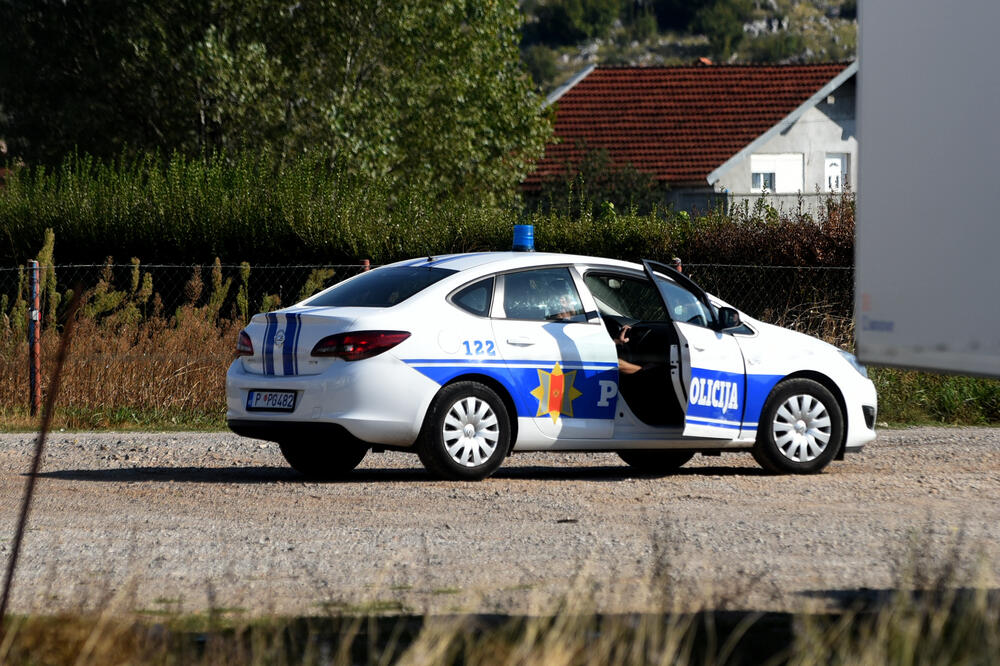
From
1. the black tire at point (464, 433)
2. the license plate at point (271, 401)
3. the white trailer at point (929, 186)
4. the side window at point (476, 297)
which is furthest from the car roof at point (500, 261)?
the white trailer at point (929, 186)

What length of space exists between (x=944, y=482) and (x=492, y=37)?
28.0 metres

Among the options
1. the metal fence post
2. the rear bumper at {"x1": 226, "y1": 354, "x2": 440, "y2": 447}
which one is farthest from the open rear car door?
the metal fence post

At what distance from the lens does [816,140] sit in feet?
137

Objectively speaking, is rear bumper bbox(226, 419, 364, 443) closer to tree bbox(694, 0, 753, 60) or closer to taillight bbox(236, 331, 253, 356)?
taillight bbox(236, 331, 253, 356)

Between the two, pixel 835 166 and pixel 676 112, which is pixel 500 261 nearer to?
pixel 676 112

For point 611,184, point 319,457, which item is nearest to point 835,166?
point 611,184

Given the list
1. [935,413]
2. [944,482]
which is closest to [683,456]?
[944,482]

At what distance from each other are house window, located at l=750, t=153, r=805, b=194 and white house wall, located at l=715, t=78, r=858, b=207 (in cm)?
15

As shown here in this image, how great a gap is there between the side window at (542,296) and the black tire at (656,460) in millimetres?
1520

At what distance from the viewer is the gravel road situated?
239 inches

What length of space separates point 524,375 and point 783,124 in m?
31.0

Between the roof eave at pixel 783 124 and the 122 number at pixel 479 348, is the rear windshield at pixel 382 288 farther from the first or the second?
the roof eave at pixel 783 124

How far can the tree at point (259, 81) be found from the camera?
31.2m

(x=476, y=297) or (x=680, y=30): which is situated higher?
(x=680, y=30)
